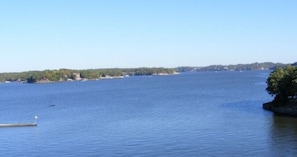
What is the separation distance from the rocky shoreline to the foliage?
1153mm

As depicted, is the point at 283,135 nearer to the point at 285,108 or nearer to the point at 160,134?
the point at 160,134

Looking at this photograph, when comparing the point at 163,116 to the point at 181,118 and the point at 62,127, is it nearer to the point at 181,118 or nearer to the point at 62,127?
the point at 181,118

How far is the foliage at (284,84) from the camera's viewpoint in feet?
201

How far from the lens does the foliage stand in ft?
201

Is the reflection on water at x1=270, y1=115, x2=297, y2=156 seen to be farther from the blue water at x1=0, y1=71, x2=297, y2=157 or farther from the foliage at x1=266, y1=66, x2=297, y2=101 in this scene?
the foliage at x1=266, y1=66, x2=297, y2=101

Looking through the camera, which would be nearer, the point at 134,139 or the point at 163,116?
the point at 134,139

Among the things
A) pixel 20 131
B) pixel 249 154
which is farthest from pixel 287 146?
pixel 20 131

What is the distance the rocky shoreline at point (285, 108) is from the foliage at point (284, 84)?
1153 mm

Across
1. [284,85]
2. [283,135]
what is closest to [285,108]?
[284,85]

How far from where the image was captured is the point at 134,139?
1812 inches

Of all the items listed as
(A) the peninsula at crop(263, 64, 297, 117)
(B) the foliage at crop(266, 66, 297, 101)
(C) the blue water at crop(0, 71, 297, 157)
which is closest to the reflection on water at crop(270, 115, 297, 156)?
(C) the blue water at crop(0, 71, 297, 157)

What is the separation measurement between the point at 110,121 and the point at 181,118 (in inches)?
402

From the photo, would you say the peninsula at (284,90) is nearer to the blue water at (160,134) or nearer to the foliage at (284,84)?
the foliage at (284,84)

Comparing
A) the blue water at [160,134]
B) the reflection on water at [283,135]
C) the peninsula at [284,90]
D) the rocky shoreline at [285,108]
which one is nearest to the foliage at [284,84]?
the peninsula at [284,90]
